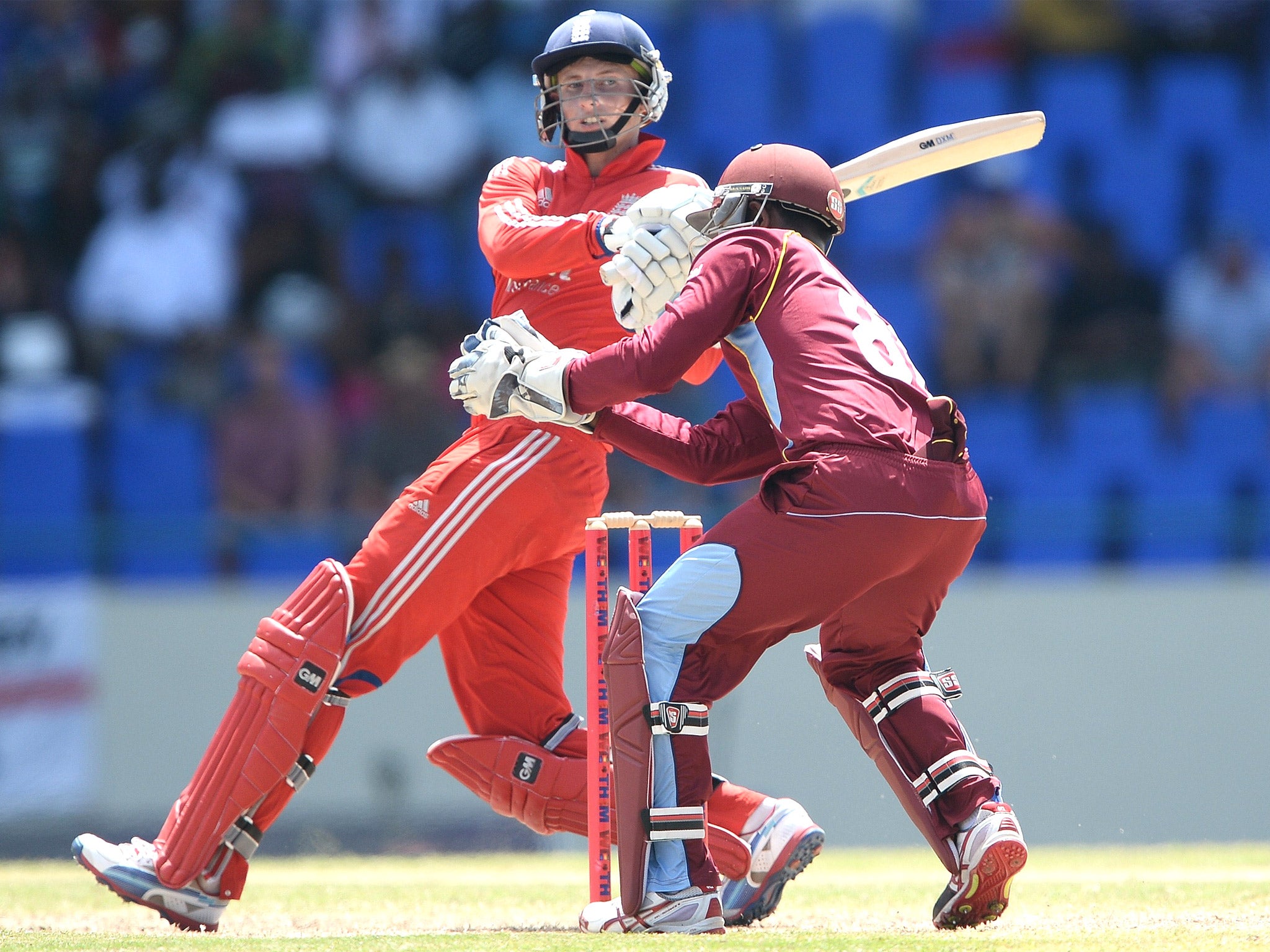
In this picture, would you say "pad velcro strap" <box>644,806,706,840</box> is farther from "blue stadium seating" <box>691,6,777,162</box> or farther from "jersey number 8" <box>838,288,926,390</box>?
"blue stadium seating" <box>691,6,777,162</box>

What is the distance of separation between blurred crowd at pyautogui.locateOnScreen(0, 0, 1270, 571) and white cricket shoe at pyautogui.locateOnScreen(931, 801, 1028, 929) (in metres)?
4.86

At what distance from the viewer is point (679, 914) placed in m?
3.45

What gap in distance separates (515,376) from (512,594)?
2.78ft

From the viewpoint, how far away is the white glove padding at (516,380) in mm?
3689

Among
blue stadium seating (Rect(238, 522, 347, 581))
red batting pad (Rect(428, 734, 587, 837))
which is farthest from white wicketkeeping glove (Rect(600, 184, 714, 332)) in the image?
blue stadium seating (Rect(238, 522, 347, 581))

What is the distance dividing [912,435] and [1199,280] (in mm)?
6685

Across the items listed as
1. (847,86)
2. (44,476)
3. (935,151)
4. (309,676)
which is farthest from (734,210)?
(847,86)

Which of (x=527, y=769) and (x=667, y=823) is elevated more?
(x=667, y=823)

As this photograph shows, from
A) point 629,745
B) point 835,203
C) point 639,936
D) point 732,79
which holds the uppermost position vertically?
point 732,79

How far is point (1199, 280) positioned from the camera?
31.7 feet

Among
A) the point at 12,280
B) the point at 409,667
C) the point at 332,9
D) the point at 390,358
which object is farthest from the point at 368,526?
the point at 332,9

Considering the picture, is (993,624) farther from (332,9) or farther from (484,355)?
(332,9)

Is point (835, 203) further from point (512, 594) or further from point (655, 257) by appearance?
point (512, 594)

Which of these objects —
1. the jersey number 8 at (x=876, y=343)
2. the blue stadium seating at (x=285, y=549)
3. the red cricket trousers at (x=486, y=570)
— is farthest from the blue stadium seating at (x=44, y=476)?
the jersey number 8 at (x=876, y=343)
